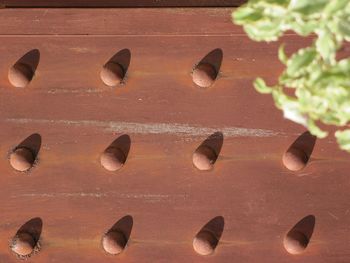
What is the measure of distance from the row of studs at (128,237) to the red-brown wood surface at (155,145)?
1cm

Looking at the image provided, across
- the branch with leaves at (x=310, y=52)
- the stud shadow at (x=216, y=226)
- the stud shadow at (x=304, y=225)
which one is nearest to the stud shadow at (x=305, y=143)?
the stud shadow at (x=304, y=225)

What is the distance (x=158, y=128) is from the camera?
162cm

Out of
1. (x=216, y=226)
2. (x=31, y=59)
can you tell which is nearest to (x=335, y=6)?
(x=216, y=226)

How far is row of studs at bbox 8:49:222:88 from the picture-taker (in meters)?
1.61

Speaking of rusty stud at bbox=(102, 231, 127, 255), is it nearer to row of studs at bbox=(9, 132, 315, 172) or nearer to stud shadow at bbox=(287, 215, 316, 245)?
row of studs at bbox=(9, 132, 315, 172)

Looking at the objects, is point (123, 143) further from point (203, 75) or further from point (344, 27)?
point (344, 27)

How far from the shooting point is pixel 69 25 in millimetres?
1616

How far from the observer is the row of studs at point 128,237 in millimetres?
1584

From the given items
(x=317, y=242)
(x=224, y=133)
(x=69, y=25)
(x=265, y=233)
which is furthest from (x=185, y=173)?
(x=69, y=25)

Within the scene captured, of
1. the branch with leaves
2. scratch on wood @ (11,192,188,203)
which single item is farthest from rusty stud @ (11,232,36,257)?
the branch with leaves

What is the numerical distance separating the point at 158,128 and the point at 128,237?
0.95 feet

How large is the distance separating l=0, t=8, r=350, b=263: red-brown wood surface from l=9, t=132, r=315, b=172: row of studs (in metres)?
0.02

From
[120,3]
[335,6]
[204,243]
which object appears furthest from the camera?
[120,3]

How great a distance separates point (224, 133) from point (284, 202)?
231mm
